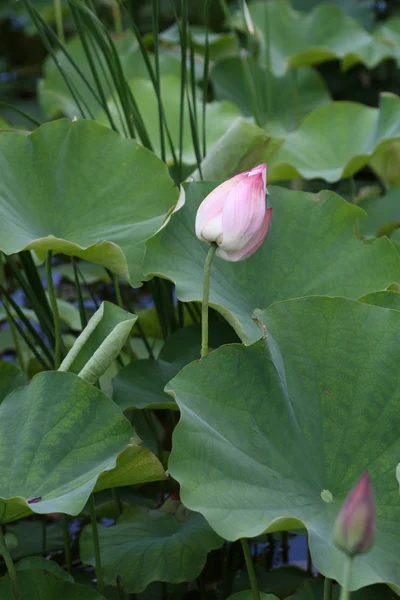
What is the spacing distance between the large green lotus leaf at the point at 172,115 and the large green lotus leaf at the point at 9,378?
0.76 metres

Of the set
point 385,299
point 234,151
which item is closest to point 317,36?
point 234,151

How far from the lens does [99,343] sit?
926mm

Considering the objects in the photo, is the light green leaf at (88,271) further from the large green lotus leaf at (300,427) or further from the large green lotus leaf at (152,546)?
the large green lotus leaf at (300,427)

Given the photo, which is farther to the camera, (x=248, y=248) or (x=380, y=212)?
(x=380, y=212)

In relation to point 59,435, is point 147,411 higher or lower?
lower

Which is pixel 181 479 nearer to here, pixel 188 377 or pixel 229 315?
pixel 188 377

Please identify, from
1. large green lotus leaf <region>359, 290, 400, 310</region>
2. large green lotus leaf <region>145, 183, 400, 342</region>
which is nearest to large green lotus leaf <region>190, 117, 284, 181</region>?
large green lotus leaf <region>145, 183, 400, 342</region>

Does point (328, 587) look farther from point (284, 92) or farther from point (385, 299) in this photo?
point (284, 92)

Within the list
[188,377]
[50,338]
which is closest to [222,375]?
[188,377]

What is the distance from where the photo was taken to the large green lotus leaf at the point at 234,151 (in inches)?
46.4

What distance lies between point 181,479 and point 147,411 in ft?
1.51

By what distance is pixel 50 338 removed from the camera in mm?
1146

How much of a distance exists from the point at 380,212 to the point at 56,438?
43.3 inches

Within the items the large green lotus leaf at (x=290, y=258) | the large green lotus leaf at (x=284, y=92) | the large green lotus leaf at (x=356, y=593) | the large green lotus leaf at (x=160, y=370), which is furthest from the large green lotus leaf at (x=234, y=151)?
the large green lotus leaf at (x=284, y=92)
